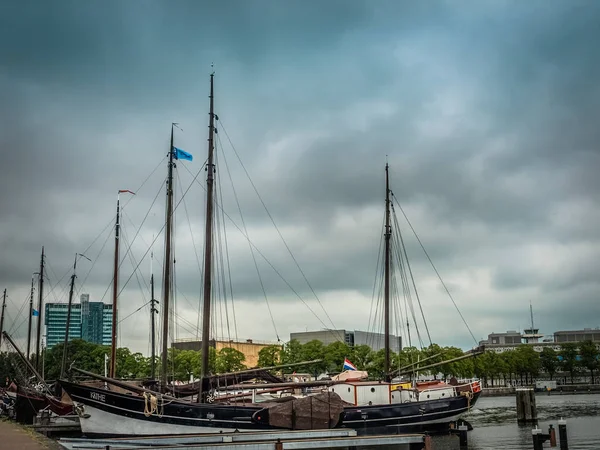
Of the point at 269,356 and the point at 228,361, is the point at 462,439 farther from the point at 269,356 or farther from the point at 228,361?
the point at 269,356

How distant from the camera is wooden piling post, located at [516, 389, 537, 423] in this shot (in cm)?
6272

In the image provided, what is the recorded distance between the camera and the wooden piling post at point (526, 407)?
6272 cm

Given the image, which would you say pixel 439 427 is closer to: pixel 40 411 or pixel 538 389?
pixel 40 411

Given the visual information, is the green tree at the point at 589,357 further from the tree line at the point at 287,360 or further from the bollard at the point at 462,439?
the bollard at the point at 462,439

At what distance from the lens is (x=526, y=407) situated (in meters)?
63.1

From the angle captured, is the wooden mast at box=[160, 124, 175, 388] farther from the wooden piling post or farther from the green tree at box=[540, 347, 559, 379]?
the green tree at box=[540, 347, 559, 379]

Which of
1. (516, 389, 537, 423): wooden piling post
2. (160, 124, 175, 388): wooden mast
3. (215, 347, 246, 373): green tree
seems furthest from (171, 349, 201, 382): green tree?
(160, 124, 175, 388): wooden mast

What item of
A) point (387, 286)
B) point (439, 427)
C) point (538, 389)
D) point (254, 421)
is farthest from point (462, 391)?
point (538, 389)

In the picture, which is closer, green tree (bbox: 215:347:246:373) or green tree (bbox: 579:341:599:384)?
green tree (bbox: 215:347:246:373)

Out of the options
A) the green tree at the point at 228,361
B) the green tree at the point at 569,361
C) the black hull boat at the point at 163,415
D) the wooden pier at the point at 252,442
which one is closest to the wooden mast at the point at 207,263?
the black hull boat at the point at 163,415

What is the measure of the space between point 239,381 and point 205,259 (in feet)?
40.7

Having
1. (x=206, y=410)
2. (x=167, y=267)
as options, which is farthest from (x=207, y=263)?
(x=206, y=410)

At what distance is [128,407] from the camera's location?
38406 millimetres

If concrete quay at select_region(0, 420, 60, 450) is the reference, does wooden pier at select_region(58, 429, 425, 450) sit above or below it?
above
